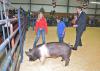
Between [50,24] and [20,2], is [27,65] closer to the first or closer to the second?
[50,24]

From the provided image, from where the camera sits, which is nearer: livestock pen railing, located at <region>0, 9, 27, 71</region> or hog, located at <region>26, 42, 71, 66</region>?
livestock pen railing, located at <region>0, 9, 27, 71</region>

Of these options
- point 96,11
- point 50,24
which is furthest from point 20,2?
point 96,11

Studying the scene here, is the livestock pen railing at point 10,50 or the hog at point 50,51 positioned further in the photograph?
the hog at point 50,51

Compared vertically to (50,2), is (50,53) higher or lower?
lower

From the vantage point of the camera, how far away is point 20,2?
82.1 feet

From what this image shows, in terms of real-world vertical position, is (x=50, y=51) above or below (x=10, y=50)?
below

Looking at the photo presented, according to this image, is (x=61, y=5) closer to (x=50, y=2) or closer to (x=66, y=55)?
(x=50, y=2)

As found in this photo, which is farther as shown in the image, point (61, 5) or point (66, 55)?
point (61, 5)

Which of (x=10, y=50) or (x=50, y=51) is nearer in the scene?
(x=10, y=50)

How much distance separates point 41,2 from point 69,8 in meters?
3.44

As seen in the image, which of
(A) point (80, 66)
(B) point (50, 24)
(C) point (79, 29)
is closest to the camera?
(A) point (80, 66)

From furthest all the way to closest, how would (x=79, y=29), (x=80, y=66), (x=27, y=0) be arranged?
1. (x=27, y=0)
2. (x=79, y=29)
3. (x=80, y=66)

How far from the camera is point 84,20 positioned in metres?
7.30

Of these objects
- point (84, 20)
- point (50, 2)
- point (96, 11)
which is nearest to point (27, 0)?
point (50, 2)
